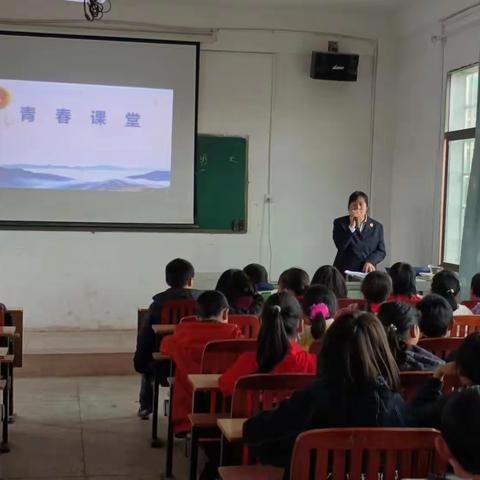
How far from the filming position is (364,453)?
67.2 inches

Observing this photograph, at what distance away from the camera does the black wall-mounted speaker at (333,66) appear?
22.7 feet

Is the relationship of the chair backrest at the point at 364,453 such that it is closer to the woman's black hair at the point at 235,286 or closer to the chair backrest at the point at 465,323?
the chair backrest at the point at 465,323

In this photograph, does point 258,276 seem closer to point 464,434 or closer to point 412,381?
point 412,381

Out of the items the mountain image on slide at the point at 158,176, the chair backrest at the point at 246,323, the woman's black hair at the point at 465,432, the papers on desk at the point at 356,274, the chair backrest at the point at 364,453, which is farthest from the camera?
the mountain image on slide at the point at 158,176

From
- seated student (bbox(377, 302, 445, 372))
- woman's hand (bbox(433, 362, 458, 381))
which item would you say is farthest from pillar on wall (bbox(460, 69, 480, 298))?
woman's hand (bbox(433, 362, 458, 381))

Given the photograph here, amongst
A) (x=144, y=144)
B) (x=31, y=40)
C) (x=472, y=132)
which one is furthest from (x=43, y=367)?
(x=472, y=132)

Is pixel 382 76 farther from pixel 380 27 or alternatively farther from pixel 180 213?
pixel 180 213

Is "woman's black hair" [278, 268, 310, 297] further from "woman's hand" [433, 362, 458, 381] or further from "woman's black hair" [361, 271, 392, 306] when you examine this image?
"woman's hand" [433, 362, 458, 381]

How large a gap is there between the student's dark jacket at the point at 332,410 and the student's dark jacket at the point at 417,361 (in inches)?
23.8

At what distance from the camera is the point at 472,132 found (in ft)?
19.6

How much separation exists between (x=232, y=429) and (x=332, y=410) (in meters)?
0.40

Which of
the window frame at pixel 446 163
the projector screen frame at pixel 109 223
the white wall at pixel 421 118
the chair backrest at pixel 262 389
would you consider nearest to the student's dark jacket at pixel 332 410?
the chair backrest at pixel 262 389

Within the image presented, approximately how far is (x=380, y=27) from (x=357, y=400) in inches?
236

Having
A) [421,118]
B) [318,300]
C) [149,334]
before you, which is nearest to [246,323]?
[318,300]
